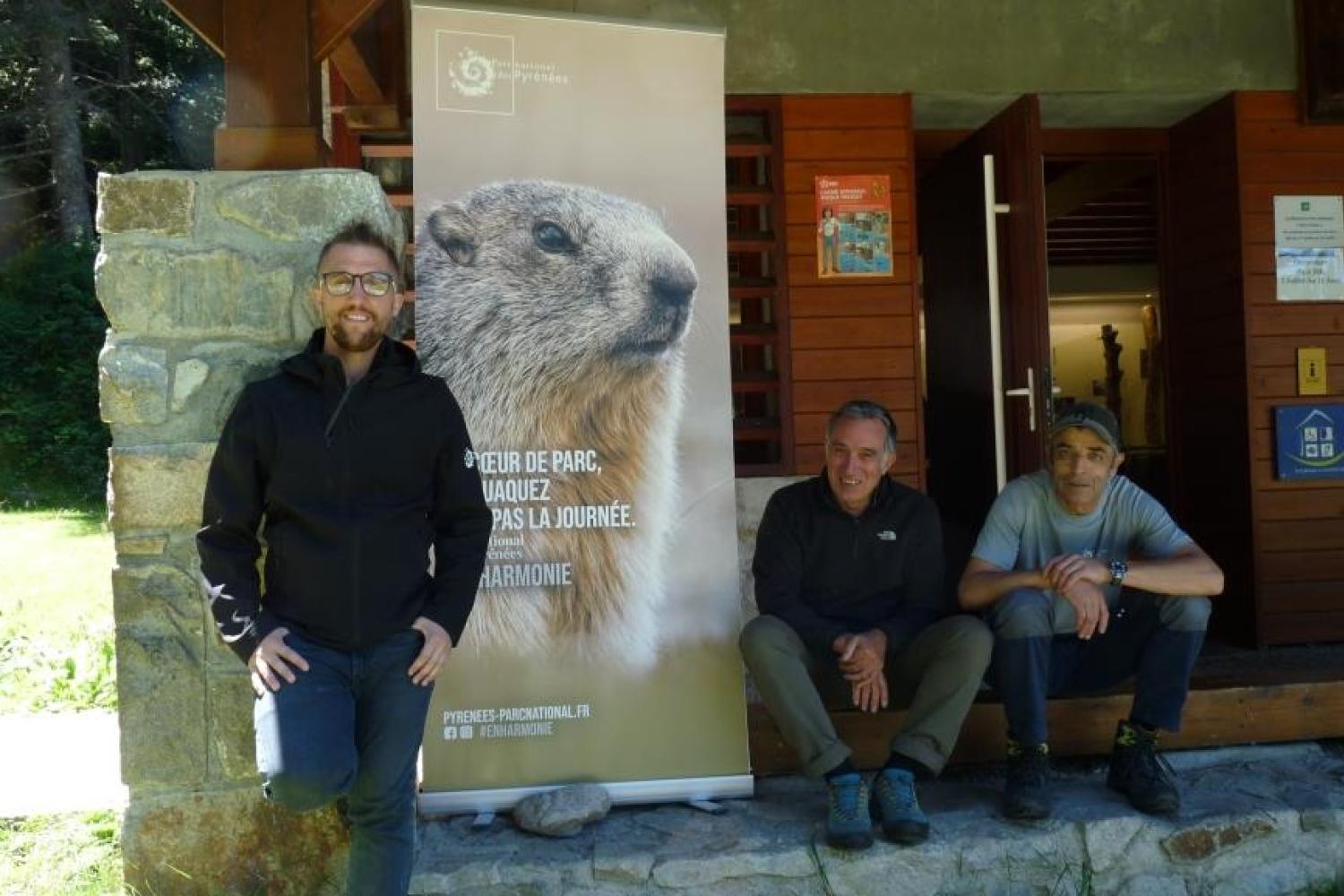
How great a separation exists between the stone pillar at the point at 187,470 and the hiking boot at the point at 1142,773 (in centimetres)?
208

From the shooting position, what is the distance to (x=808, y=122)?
16.1 ft

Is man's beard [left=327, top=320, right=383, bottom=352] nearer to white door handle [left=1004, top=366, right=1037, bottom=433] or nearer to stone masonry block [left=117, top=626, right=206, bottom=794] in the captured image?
stone masonry block [left=117, top=626, right=206, bottom=794]

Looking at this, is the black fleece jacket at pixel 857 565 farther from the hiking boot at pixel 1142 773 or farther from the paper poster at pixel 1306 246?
the paper poster at pixel 1306 246

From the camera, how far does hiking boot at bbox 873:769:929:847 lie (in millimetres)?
2971

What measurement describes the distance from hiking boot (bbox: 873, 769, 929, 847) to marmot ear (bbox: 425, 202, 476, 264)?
1772 mm

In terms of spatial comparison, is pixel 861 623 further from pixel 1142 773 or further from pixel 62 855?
pixel 62 855

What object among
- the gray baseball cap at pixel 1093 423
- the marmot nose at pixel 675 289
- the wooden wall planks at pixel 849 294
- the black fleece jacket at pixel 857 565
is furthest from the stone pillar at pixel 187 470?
the wooden wall planks at pixel 849 294

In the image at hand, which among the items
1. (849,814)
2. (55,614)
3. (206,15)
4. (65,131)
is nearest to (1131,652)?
(849,814)

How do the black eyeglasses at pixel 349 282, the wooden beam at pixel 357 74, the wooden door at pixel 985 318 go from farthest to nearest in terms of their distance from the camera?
the wooden door at pixel 985 318 → the wooden beam at pixel 357 74 → the black eyeglasses at pixel 349 282

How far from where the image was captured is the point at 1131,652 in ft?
10.9

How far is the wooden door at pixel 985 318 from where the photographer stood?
4844 millimetres

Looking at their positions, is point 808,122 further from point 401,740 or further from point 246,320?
point 401,740

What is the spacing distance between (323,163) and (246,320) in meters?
0.48

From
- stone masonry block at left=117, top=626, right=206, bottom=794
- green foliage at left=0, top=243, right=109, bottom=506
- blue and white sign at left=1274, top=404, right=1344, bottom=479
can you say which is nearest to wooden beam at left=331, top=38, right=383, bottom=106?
stone masonry block at left=117, top=626, right=206, bottom=794
